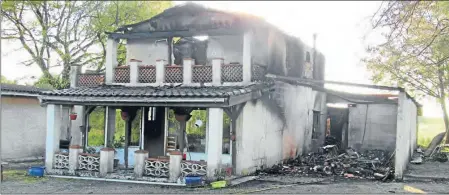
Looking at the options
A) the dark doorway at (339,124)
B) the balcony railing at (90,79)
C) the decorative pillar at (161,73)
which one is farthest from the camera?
the dark doorway at (339,124)

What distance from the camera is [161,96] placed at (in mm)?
14688

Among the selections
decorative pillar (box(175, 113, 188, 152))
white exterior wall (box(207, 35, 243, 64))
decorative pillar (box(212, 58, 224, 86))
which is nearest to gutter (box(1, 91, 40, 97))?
decorative pillar (box(175, 113, 188, 152))

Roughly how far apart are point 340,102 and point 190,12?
10.0 metres

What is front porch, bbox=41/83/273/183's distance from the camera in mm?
14312

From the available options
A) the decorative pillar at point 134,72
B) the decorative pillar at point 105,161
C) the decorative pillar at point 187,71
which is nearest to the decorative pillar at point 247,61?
the decorative pillar at point 187,71

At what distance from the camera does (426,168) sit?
18.5 meters

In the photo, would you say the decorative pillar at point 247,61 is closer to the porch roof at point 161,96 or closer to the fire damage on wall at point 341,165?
the porch roof at point 161,96

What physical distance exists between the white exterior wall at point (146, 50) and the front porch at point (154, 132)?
194 centimetres

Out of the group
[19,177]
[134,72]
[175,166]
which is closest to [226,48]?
[134,72]

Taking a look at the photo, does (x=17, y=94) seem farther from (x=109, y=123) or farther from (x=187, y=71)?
(x=187, y=71)

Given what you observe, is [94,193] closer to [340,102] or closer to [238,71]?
[238,71]

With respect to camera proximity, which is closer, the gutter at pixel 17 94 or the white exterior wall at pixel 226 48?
the white exterior wall at pixel 226 48

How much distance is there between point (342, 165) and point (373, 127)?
229 inches

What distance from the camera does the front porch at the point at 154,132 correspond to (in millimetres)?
14312
